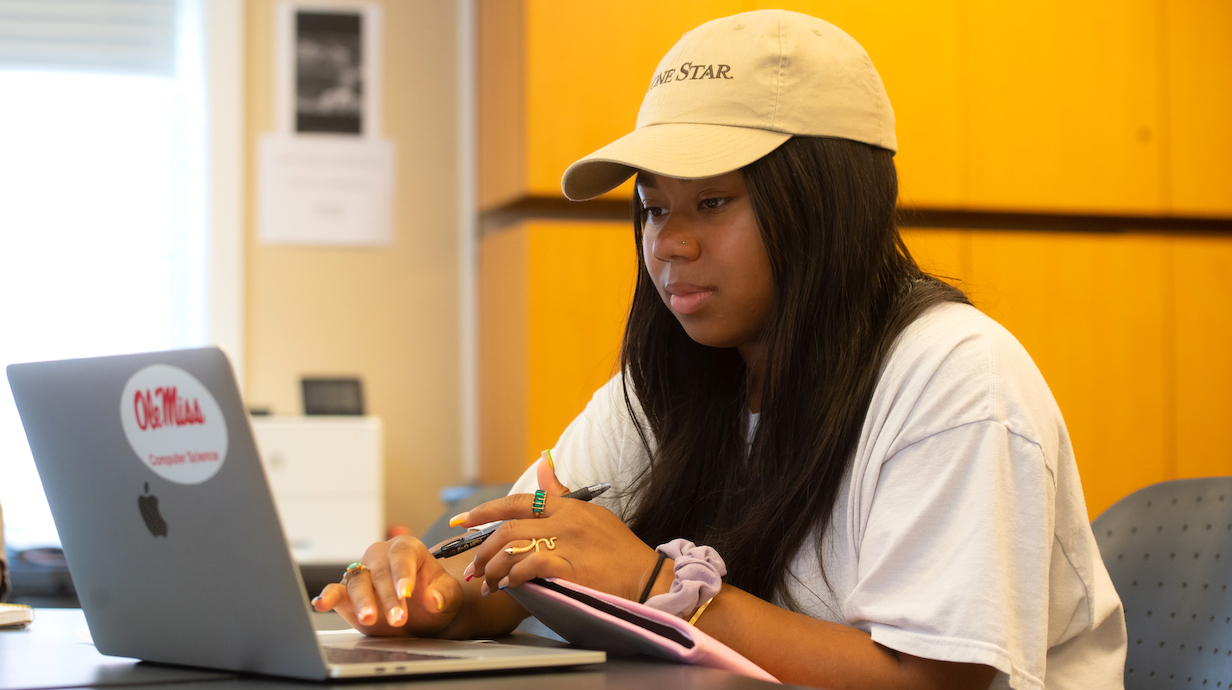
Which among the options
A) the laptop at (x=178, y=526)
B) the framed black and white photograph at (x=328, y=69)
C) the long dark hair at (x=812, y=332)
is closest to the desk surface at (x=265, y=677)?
Result: the laptop at (x=178, y=526)

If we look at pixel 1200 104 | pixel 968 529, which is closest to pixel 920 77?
pixel 1200 104

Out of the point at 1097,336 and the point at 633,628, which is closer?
the point at 633,628

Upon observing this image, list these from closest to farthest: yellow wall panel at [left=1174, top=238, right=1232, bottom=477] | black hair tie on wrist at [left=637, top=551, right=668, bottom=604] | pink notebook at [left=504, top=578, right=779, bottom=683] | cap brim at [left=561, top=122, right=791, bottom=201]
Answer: pink notebook at [left=504, top=578, right=779, bottom=683]
black hair tie on wrist at [left=637, top=551, right=668, bottom=604]
cap brim at [left=561, top=122, right=791, bottom=201]
yellow wall panel at [left=1174, top=238, right=1232, bottom=477]

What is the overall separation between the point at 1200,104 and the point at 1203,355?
62 cm

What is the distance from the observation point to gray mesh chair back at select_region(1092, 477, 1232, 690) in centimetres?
103

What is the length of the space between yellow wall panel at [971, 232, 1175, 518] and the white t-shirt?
1768 mm

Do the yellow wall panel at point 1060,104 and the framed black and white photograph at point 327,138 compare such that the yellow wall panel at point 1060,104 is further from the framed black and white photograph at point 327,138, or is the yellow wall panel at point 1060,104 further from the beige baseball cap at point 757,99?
the beige baseball cap at point 757,99

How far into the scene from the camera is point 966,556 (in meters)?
0.83

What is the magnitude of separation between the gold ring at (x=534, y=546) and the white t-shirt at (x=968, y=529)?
9.5 inches

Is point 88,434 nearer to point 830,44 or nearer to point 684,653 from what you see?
point 684,653

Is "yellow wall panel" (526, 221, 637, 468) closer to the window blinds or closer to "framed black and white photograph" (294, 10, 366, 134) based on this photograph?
"framed black and white photograph" (294, 10, 366, 134)

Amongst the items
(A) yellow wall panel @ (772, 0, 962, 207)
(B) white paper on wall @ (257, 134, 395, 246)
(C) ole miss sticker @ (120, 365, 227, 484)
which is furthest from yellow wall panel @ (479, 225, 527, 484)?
(C) ole miss sticker @ (120, 365, 227, 484)

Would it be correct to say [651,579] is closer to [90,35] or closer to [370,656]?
[370,656]

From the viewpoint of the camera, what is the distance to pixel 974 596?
2.66 ft
